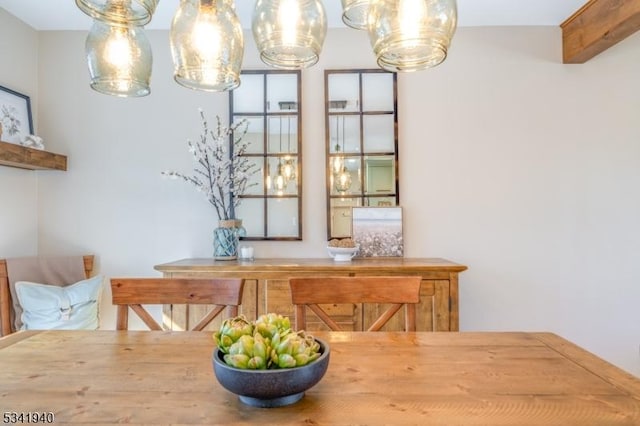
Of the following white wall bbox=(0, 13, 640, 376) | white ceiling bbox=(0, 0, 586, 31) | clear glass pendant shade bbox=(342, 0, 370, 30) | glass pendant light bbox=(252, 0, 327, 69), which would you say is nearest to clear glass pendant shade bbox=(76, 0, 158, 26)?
glass pendant light bbox=(252, 0, 327, 69)

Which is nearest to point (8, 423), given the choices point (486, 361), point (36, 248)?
point (486, 361)

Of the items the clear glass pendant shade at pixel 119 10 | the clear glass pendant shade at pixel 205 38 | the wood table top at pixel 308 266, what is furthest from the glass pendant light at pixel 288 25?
the wood table top at pixel 308 266

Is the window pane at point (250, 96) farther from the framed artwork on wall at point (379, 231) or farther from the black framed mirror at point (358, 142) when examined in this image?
the framed artwork on wall at point (379, 231)

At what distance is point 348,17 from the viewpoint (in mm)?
1239

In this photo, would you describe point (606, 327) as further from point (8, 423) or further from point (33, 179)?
point (33, 179)

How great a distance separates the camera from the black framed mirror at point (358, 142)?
2615 mm

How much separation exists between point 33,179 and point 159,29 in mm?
A: 1413

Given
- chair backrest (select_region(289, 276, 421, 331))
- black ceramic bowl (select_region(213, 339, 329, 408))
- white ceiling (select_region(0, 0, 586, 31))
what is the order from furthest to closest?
white ceiling (select_region(0, 0, 586, 31)) < chair backrest (select_region(289, 276, 421, 331)) < black ceramic bowl (select_region(213, 339, 329, 408))

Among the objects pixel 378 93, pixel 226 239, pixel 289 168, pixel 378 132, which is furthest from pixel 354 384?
pixel 378 93

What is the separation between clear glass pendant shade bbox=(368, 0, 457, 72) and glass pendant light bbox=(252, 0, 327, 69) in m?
0.17

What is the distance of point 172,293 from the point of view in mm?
1481

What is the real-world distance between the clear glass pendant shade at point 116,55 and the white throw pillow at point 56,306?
4.98 feet

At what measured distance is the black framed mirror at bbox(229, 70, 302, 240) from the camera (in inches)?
104

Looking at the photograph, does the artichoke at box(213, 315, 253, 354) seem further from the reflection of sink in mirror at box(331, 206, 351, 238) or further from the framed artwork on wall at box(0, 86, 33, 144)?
the framed artwork on wall at box(0, 86, 33, 144)
